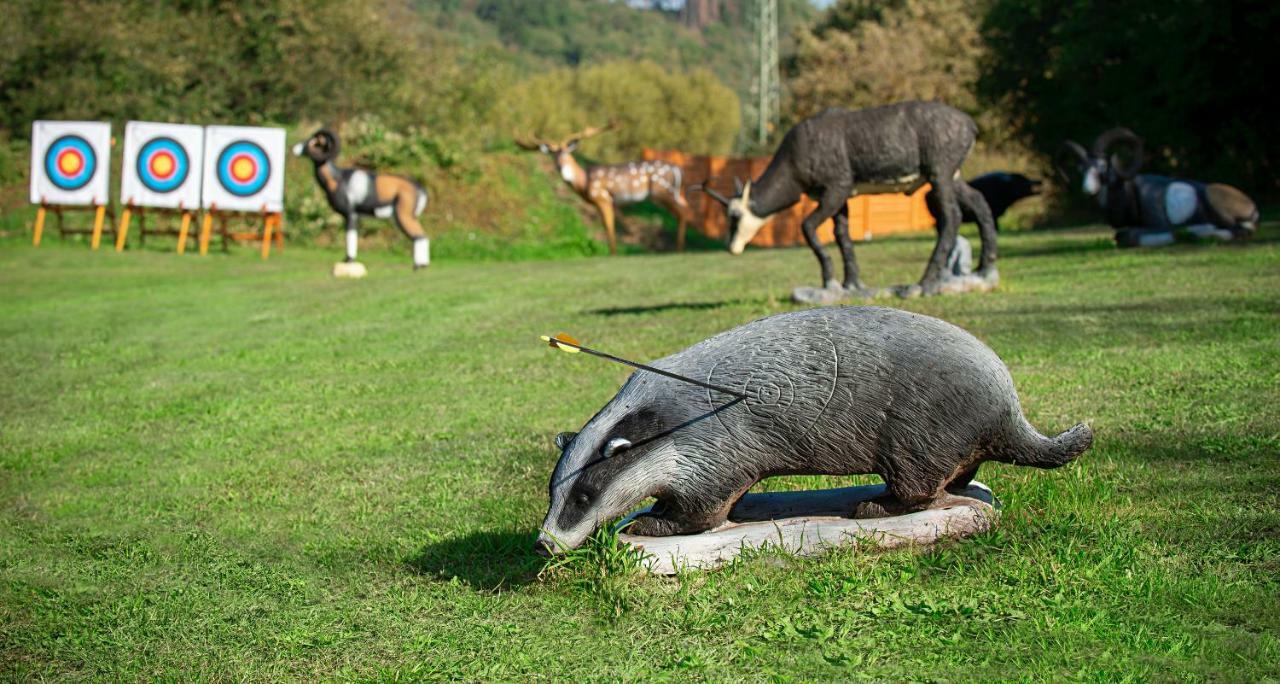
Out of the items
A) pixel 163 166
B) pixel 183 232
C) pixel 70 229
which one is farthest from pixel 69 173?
pixel 183 232

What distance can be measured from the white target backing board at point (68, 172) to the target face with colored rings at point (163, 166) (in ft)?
3.06

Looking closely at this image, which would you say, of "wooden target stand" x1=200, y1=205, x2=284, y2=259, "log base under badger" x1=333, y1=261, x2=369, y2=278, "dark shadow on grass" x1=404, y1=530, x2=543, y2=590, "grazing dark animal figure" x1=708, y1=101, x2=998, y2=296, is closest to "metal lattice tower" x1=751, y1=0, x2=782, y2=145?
"wooden target stand" x1=200, y1=205, x2=284, y2=259

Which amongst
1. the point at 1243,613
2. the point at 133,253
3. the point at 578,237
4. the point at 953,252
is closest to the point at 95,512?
the point at 1243,613

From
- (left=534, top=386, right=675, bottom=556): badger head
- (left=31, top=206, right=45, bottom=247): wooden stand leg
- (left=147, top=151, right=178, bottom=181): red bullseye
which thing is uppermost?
(left=147, top=151, right=178, bottom=181): red bullseye

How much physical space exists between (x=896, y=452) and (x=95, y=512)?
4630 mm

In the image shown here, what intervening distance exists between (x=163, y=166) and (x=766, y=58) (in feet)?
106

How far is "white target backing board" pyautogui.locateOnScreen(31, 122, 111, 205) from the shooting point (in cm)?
2489

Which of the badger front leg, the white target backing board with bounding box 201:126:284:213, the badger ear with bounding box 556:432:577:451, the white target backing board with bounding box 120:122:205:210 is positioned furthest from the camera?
the white target backing board with bounding box 120:122:205:210

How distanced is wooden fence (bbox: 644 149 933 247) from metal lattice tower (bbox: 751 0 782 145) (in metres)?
13.2

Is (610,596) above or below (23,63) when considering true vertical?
below

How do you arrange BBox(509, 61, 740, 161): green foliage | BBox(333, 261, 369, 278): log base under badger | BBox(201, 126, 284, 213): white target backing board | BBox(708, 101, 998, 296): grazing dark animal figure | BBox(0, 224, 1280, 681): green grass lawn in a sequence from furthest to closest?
BBox(509, 61, 740, 161): green foliage → BBox(201, 126, 284, 213): white target backing board → BBox(333, 261, 369, 278): log base under badger → BBox(708, 101, 998, 296): grazing dark animal figure → BBox(0, 224, 1280, 681): green grass lawn

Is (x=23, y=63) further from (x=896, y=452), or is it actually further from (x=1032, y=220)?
(x=896, y=452)

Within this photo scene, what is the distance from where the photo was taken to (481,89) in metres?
40.7

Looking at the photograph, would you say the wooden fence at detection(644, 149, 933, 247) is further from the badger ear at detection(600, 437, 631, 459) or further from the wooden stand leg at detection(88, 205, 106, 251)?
the badger ear at detection(600, 437, 631, 459)
